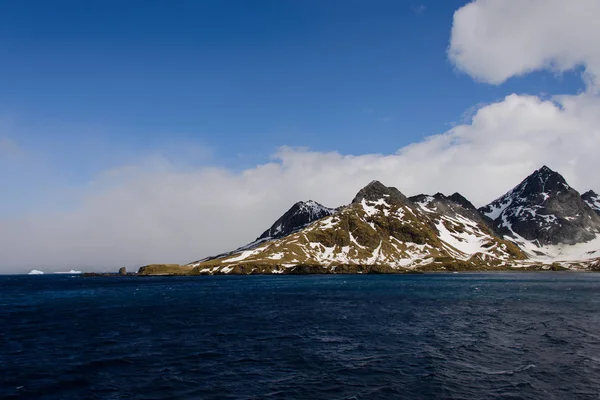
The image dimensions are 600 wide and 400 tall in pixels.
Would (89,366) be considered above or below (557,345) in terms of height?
above

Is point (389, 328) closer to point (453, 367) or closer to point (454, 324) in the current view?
point (454, 324)

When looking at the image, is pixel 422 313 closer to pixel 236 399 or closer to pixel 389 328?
pixel 389 328

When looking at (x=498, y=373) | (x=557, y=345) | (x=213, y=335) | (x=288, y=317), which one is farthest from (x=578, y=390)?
(x=288, y=317)

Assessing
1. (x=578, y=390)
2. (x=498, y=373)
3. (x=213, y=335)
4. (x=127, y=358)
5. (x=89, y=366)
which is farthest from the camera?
(x=213, y=335)

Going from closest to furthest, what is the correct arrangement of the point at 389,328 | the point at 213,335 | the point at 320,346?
1. the point at 320,346
2. the point at 213,335
3. the point at 389,328

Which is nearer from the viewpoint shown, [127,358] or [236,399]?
[236,399]

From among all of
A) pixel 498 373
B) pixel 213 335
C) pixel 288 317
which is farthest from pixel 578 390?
pixel 288 317

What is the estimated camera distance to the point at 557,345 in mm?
45406

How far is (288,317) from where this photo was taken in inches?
2665

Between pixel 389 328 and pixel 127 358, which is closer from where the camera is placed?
pixel 127 358

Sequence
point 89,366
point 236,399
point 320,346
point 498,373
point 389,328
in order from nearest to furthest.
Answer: point 236,399 → point 498,373 → point 89,366 → point 320,346 → point 389,328

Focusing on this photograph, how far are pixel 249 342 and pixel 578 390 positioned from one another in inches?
1290

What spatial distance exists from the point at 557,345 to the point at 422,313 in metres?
27.6

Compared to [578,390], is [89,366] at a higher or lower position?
higher
